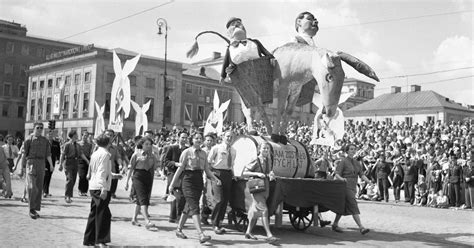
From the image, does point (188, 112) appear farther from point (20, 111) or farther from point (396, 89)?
point (396, 89)

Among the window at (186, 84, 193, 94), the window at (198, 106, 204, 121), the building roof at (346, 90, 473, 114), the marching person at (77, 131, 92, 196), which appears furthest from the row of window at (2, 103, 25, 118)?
the marching person at (77, 131, 92, 196)

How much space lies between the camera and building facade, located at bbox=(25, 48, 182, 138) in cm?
6625

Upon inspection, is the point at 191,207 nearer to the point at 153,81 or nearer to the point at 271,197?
the point at 271,197

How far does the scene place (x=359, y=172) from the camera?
39.7 ft

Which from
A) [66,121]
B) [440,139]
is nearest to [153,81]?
[66,121]

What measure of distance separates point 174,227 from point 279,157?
8.47 ft

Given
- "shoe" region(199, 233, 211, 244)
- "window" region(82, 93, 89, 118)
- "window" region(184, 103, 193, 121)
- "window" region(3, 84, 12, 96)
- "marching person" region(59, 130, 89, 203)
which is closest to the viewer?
"shoe" region(199, 233, 211, 244)

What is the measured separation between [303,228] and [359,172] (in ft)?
5.84

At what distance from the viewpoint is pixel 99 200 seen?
336 inches

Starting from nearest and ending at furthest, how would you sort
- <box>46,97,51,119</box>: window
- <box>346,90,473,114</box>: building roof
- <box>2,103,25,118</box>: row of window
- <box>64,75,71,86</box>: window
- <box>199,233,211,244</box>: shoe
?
<box>199,233,211,244</box>: shoe → <box>64,75,71,86</box>: window → <box>346,90,473,114</box>: building roof → <box>46,97,51,119</box>: window → <box>2,103,25,118</box>: row of window

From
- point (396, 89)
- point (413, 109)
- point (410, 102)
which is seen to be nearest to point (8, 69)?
point (396, 89)

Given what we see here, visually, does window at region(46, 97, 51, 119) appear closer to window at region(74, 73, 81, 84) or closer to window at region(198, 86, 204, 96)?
window at region(74, 73, 81, 84)

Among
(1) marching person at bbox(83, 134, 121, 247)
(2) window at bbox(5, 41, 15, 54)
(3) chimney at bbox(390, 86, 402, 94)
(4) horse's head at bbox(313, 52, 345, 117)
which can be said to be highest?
(2) window at bbox(5, 41, 15, 54)

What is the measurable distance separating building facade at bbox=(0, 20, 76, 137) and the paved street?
69703 millimetres
